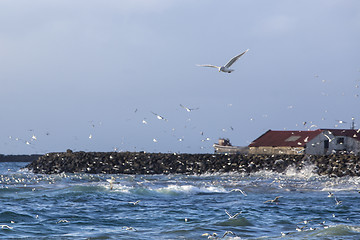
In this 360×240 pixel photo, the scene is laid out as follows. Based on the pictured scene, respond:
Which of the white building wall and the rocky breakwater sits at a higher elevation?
the white building wall

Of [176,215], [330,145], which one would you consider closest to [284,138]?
[330,145]

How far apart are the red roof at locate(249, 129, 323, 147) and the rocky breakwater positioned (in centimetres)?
1039

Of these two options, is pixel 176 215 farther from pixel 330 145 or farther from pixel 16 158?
pixel 16 158

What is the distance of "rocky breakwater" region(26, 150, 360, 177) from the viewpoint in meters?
41.3

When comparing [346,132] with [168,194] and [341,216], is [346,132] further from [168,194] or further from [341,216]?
[341,216]

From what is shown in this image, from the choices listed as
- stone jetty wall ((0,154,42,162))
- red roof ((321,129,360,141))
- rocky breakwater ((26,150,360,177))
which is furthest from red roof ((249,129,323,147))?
stone jetty wall ((0,154,42,162))

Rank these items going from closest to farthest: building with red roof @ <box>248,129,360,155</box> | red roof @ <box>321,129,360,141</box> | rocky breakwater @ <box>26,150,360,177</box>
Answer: rocky breakwater @ <box>26,150,360,177</box>
building with red roof @ <box>248,129,360,155</box>
red roof @ <box>321,129,360,141</box>

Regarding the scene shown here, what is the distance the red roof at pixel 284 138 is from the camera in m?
55.5

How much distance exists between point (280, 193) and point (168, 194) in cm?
462

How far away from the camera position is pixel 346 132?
58.2 metres

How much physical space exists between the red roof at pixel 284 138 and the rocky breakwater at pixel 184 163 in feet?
34.1

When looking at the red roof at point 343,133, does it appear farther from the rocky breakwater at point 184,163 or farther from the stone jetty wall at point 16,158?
the stone jetty wall at point 16,158

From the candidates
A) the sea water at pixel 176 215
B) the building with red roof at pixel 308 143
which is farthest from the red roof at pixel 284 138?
the sea water at pixel 176 215

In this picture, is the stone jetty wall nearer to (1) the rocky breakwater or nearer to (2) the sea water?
(1) the rocky breakwater
